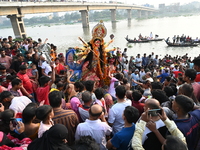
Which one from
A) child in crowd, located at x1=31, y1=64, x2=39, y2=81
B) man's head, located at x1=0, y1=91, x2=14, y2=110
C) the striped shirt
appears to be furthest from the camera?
child in crowd, located at x1=31, y1=64, x2=39, y2=81

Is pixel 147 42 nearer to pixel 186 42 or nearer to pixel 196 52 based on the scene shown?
pixel 186 42

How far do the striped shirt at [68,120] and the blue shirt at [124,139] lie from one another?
0.79m

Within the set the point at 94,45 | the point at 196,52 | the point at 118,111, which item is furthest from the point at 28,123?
the point at 196,52

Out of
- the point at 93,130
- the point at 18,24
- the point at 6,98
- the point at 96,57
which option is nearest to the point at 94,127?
the point at 93,130

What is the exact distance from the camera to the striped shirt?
2.58 meters

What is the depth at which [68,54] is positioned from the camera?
18.6 ft

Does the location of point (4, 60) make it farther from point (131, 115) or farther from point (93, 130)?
point (131, 115)

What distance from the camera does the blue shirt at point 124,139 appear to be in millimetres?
2166

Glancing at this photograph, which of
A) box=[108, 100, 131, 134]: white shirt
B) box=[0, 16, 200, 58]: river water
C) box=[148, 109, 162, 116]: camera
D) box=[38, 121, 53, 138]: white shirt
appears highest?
box=[148, 109, 162, 116]: camera

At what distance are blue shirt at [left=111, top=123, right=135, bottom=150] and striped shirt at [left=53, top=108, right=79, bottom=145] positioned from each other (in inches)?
31.1

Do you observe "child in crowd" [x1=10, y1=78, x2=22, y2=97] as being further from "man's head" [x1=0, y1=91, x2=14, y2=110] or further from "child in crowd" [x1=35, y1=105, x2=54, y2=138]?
"child in crowd" [x1=35, y1=105, x2=54, y2=138]

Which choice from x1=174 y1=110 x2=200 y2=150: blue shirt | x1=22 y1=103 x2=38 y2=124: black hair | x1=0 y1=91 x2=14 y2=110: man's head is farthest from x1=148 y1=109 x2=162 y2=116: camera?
x1=0 y1=91 x2=14 y2=110: man's head

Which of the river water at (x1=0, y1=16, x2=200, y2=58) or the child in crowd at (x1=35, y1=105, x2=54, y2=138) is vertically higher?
the child in crowd at (x1=35, y1=105, x2=54, y2=138)

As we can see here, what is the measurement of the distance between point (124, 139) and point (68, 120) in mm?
986
